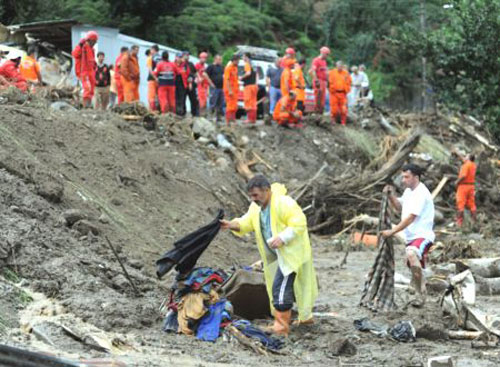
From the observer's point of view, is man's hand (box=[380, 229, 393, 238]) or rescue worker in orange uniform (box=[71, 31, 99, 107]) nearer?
man's hand (box=[380, 229, 393, 238])

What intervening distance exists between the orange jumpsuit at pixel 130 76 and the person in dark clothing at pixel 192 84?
1.46 m

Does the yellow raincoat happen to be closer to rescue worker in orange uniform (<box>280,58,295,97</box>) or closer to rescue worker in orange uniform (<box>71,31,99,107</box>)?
rescue worker in orange uniform (<box>71,31,99,107</box>)

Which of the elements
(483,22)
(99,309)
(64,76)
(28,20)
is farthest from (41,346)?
(28,20)

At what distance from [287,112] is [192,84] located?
2507 mm

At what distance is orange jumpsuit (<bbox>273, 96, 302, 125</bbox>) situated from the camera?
73.4 ft

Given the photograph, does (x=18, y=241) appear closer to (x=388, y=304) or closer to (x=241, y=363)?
(x=241, y=363)

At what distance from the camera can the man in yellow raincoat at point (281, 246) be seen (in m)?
8.95

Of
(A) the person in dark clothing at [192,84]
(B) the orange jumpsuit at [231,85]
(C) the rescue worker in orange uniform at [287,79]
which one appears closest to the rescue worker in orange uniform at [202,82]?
(A) the person in dark clothing at [192,84]

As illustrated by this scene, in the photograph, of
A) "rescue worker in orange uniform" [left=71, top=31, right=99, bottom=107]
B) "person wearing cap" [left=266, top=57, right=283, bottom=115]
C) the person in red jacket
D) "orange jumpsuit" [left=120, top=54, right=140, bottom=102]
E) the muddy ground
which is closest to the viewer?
the muddy ground

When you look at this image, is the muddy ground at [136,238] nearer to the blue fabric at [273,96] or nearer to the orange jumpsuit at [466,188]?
the orange jumpsuit at [466,188]

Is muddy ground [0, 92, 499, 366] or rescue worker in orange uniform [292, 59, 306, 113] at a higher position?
rescue worker in orange uniform [292, 59, 306, 113]

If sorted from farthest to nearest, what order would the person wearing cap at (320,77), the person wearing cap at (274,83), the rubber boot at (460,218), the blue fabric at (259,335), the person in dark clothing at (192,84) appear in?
the person wearing cap at (320,77)
the person wearing cap at (274,83)
the person in dark clothing at (192,84)
the rubber boot at (460,218)
the blue fabric at (259,335)

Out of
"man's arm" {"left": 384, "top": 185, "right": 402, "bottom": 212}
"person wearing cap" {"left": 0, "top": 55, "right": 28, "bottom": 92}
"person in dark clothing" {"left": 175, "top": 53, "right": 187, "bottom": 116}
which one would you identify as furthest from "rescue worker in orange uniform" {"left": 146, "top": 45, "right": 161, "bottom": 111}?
"man's arm" {"left": 384, "top": 185, "right": 402, "bottom": 212}

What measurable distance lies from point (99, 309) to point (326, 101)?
18224 millimetres
